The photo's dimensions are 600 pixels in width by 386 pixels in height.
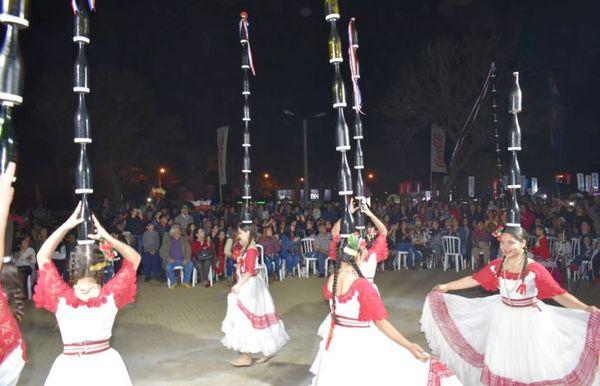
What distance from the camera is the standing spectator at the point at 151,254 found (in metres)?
13.6

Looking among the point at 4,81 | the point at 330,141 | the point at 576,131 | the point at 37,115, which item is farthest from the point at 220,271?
the point at 330,141

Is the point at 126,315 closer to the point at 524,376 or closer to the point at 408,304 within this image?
the point at 408,304

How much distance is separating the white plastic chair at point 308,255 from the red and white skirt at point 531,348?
906 centimetres

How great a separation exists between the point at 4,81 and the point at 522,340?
4716mm

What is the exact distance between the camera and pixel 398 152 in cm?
3984

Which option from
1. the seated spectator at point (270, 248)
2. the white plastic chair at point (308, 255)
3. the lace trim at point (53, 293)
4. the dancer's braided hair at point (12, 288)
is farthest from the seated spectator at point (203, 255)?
the lace trim at point (53, 293)

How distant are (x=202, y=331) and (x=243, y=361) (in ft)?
6.86

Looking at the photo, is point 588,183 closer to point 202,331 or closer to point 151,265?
point 151,265

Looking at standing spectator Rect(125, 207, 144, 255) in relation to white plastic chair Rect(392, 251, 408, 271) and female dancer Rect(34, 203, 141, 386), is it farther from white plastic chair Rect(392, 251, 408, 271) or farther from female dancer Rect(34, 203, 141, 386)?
female dancer Rect(34, 203, 141, 386)

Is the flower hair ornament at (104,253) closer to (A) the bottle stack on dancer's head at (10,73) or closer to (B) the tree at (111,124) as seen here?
(A) the bottle stack on dancer's head at (10,73)

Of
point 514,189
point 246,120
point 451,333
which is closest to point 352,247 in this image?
point 514,189

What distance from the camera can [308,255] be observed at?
14.7 meters

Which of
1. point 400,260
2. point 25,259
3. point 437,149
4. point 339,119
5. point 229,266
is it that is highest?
point 437,149

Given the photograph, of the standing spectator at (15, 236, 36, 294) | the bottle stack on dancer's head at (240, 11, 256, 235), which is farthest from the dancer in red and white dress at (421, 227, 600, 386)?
the standing spectator at (15, 236, 36, 294)
